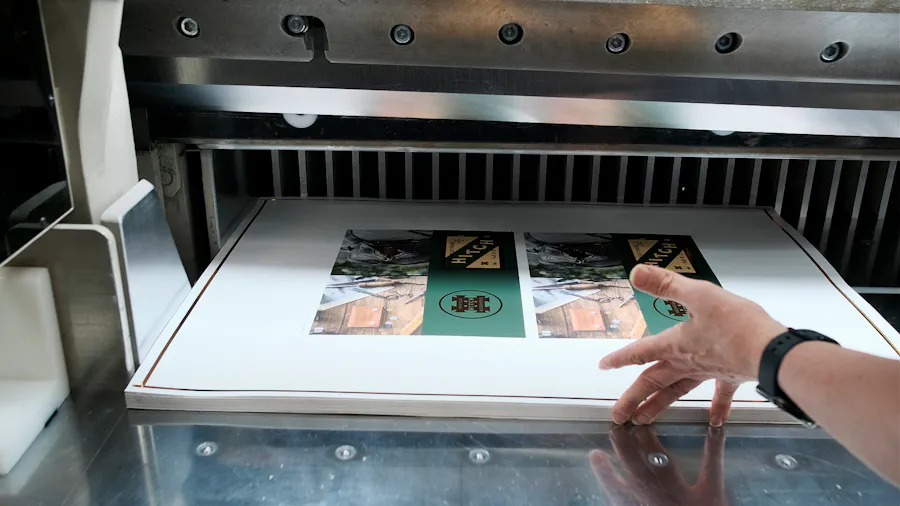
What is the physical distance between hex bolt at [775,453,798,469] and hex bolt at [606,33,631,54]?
2.01ft

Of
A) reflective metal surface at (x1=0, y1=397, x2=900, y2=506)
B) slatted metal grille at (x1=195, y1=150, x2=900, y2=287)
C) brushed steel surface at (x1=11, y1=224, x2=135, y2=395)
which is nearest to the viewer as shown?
reflective metal surface at (x1=0, y1=397, x2=900, y2=506)

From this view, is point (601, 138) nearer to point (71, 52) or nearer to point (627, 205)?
point (627, 205)

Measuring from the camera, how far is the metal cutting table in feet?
2.84

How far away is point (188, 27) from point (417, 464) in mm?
714

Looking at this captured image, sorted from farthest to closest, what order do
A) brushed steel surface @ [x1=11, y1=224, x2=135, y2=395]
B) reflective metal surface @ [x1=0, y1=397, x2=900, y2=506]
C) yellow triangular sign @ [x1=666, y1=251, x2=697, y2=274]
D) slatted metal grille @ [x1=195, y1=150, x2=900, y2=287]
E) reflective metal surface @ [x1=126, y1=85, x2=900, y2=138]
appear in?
slatted metal grille @ [x1=195, y1=150, x2=900, y2=287] → yellow triangular sign @ [x1=666, y1=251, x2=697, y2=274] → reflective metal surface @ [x1=126, y1=85, x2=900, y2=138] → brushed steel surface @ [x1=11, y1=224, x2=135, y2=395] → reflective metal surface @ [x1=0, y1=397, x2=900, y2=506]

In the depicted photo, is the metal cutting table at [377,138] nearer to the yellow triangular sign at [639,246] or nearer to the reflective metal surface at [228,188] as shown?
the reflective metal surface at [228,188]

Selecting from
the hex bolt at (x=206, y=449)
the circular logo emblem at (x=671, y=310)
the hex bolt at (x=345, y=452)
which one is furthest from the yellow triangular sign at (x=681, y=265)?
the hex bolt at (x=206, y=449)

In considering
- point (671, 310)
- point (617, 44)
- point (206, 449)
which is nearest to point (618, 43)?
point (617, 44)

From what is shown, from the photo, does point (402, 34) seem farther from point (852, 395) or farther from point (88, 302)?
point (852, 395)

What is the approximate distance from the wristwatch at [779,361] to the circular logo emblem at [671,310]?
42 cm

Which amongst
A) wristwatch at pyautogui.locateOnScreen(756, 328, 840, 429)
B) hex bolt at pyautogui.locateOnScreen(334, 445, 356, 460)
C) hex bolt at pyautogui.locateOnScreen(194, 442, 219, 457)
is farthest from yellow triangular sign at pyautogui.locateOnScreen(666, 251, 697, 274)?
hex bolt at pyautogui.locateOnScreen(194, 442, 219, 457)

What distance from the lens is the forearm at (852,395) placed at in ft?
2.06

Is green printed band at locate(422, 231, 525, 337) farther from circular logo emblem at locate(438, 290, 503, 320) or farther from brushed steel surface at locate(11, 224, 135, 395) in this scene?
brushed steel surface at locate(11, 224, 135, 395)

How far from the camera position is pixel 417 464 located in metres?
0.89
